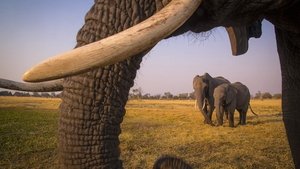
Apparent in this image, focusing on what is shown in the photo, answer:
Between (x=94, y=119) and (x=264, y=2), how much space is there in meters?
1.11

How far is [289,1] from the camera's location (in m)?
1.86

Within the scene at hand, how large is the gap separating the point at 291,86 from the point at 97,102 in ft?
6.76

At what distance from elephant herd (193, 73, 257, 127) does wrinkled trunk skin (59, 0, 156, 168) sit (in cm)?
1115

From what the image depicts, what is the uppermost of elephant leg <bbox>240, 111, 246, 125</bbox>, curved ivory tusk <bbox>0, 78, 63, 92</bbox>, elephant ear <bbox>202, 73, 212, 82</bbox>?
elephant ear <bbox>202, 73, 212, 82</bbox>

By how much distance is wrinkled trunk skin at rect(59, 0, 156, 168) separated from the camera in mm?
1454

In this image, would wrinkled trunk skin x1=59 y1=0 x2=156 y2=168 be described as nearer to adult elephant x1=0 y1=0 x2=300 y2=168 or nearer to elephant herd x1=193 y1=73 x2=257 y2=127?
adult elephant x1=0 y1=0 x2=300 y2=168

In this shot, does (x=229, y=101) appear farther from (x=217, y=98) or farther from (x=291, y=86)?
(x=291, y=86)

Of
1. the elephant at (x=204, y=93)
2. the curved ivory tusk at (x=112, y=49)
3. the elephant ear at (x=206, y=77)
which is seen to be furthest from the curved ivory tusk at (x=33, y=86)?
the elephant ear at (x=206, y=77)

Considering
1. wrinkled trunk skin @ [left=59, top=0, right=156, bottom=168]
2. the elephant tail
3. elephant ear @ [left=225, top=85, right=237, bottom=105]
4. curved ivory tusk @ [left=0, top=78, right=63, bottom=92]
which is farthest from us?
elephant ear @ [left=225, top=85, right=237, bottom=105]

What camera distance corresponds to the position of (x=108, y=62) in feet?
3.81

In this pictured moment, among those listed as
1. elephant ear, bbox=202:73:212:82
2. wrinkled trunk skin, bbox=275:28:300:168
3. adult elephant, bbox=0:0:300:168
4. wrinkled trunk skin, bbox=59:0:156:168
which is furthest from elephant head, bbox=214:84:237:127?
wrinkled trunk skin, bbox=59:0:156:168

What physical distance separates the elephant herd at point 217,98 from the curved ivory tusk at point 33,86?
11.0m

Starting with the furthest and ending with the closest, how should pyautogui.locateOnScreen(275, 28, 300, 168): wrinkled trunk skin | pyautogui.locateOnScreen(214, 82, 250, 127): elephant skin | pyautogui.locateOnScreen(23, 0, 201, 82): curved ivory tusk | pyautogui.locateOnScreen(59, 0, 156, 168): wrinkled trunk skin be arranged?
pyautogui.locateOnScreen(214, 82, 250, 127): elephant skin → pyautogui.locateOnScreen(275, 28, 300, 168): wrinkled trunk skin → pyautogui.locateOnScreen(59, 0, 156, 168): wrinkled trunk skin → pyautogui.locateOnScreen(23, 0, 201, 82): curved ivory tusk

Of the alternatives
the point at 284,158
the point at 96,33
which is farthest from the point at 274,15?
the point at 284,158
